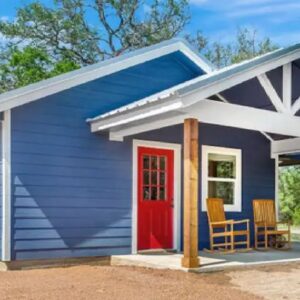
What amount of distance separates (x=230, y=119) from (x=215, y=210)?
8.10 ft

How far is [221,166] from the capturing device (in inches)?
381

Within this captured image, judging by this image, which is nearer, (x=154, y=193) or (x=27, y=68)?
(x=154, y=193)

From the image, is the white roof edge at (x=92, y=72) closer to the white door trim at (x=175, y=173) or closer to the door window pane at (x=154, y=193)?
the white door trim at (x=175, y=173)

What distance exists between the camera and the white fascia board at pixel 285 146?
10.0 metres

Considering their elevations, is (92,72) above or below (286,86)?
above

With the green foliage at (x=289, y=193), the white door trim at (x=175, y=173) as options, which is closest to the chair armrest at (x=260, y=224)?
the white door trim at (x=175, y=173)

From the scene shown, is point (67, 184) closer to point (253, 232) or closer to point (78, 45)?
point (253, 232)

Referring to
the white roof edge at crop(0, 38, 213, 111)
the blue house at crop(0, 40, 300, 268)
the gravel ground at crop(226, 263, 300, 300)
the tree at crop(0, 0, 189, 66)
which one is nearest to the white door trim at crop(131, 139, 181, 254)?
the blue house at crop(0, 40, 300, 268)

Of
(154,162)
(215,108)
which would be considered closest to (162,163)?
(154,162)

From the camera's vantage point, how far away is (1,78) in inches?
847

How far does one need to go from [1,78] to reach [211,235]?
51.4 feet

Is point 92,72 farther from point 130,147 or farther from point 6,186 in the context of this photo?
point 6,186

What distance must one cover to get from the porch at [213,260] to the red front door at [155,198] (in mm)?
405

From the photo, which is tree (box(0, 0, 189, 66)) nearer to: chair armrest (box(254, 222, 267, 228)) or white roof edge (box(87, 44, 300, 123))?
chair armrest (box(254, 222, 267, 228))
